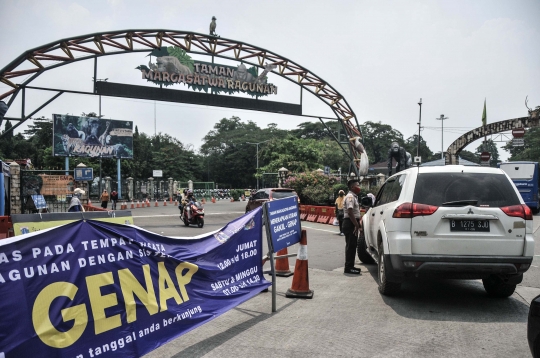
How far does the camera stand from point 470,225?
5.76 metres

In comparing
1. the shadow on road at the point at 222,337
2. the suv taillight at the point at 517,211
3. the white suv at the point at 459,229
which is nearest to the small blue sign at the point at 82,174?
the shadow on road at the point at 222,337

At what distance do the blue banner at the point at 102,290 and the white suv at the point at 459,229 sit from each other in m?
2.44

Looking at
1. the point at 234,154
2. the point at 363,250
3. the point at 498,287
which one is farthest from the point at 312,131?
the point at 498,287

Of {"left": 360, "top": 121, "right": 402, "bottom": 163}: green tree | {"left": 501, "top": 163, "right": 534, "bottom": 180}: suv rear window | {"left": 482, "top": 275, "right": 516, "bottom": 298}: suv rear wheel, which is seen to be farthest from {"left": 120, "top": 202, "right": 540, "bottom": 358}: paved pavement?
{"left": 360, "top": 121, "right": 402, "bottom": 163}: green tree

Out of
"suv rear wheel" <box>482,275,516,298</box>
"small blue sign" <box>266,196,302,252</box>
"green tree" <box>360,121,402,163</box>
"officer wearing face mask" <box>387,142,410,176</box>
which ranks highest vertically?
"green tree" <box>360,121,402,163</box>

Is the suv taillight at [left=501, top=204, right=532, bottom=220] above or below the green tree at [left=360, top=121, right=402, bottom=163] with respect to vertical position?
below

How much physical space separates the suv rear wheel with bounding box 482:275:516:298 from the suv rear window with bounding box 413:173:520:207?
4.16ft

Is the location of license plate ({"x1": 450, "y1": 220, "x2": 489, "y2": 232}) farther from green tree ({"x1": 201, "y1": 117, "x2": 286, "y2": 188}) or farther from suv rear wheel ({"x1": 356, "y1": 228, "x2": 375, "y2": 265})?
green tree ({"x1": 201, "y1": 117, "x2": 286, "y2": 188})

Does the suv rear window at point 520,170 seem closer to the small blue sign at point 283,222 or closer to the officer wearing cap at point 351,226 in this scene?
the officer wearing cap at point 351,226

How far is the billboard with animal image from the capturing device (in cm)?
4191

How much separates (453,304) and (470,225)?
122 centimetres

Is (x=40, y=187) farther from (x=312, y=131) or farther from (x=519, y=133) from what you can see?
(x=312, y=131)

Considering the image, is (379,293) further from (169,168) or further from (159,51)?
(169,168)

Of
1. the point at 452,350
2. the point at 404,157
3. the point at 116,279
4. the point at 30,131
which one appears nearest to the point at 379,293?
the point at 452,350
